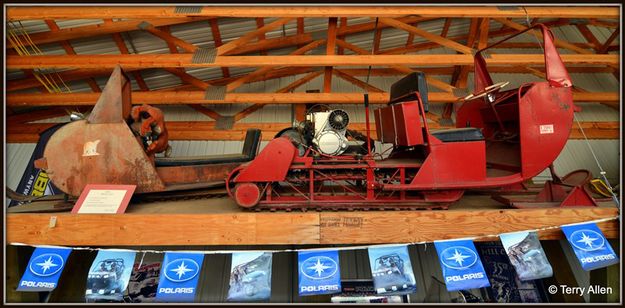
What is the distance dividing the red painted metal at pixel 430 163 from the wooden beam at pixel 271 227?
0.37m

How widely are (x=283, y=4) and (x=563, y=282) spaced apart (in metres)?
Answer: 4.62

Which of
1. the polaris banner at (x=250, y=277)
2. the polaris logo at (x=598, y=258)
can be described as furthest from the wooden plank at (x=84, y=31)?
the polaris logo at (x=598, y=258)

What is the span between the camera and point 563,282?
3283 millimetres

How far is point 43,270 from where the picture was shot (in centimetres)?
227

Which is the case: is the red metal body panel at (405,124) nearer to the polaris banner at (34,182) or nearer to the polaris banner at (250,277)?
the polaris banner at (250,277)

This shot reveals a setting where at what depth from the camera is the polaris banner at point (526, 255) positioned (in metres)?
2.34

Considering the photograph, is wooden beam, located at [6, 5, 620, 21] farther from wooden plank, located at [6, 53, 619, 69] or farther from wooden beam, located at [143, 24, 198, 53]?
wooden beam, located at [143, 24, 198, 53]

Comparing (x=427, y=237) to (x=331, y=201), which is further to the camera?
(x=331, y=201)

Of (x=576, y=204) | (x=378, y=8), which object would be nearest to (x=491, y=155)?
(x=576, y=204)

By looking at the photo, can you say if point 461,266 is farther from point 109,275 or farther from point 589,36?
point 589,36

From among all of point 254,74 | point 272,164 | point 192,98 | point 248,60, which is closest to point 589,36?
point 254,74

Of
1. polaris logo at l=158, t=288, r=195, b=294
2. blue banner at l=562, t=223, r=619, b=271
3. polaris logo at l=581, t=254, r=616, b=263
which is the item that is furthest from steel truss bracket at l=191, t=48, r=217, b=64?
polaris logo at l=581, t=254, r=616, b=263

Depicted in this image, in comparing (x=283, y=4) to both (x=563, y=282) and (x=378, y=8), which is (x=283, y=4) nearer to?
(x=378, y=8)

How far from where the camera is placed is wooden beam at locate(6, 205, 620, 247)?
2445mm
